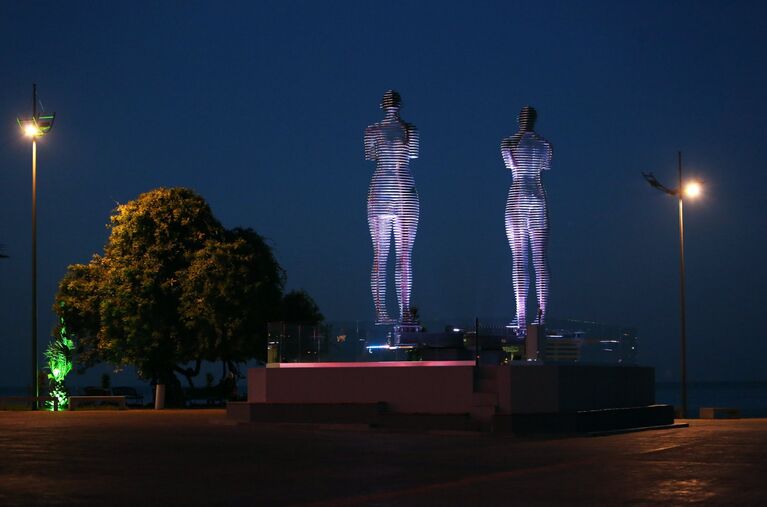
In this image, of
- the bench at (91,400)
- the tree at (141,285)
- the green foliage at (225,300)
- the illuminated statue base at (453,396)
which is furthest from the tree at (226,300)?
the illuminated statue base at (453,396)

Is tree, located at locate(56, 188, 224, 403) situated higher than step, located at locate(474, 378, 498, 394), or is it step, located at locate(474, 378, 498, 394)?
tree, located at locate(56, 188, 224, 403)

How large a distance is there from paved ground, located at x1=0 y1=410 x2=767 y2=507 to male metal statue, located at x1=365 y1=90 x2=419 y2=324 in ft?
16.4

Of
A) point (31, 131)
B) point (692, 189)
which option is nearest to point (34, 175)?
point (31, 131)

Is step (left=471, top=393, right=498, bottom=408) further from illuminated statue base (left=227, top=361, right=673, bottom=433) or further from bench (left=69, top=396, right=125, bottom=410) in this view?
bench (left=69, top=396, right=125, bottom=410)

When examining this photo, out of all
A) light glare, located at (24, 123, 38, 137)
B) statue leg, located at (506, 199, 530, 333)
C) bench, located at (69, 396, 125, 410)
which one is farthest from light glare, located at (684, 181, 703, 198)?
light glare, located at (24, 123, 38, 137)

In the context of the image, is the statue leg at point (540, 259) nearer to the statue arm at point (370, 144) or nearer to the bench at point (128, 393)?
the statue arm at point (370, 144)

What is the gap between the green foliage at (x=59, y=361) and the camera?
151 ft

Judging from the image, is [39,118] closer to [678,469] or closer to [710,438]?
[710,438]

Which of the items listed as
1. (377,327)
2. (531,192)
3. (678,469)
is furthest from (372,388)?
(678,469)

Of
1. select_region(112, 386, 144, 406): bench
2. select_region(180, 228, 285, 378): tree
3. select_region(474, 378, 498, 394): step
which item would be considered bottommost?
select_region(112, 386, 144, 406): bench

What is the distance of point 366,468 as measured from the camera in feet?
64.1

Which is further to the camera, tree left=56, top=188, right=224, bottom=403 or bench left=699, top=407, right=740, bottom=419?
tree left=56, top=188, right=224, bottom=403

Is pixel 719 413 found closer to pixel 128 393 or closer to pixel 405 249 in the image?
pixel 405 249

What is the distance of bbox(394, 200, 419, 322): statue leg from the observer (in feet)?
109
